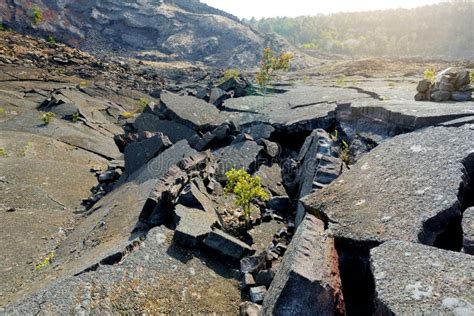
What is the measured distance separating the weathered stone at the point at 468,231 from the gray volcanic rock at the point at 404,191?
0.15 metres

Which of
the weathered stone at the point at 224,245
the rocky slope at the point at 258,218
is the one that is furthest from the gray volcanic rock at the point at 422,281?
the weathered stone at the point at 224,245

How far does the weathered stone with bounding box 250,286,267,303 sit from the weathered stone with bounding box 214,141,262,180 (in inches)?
104

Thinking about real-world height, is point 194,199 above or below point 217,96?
below

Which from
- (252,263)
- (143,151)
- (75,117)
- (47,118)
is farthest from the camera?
(75,117)

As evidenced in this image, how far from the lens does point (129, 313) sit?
2.63 metres

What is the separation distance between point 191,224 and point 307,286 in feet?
5.31

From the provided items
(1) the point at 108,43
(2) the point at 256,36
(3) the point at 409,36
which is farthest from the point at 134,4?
(3) the point at 409,36

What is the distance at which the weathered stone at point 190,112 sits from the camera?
7.66 m

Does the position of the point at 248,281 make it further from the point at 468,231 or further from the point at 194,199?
the point at 468,231

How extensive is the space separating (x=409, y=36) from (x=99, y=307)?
97.6 meters

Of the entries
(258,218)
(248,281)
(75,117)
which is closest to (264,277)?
(248,281)

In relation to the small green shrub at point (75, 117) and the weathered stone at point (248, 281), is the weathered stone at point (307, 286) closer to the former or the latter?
the weathered stone at point (248, 281)

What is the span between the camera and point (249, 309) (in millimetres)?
2711

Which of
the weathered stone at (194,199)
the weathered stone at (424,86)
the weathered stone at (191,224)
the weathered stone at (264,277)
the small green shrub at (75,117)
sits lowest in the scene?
the small green shrub at (75,117)
